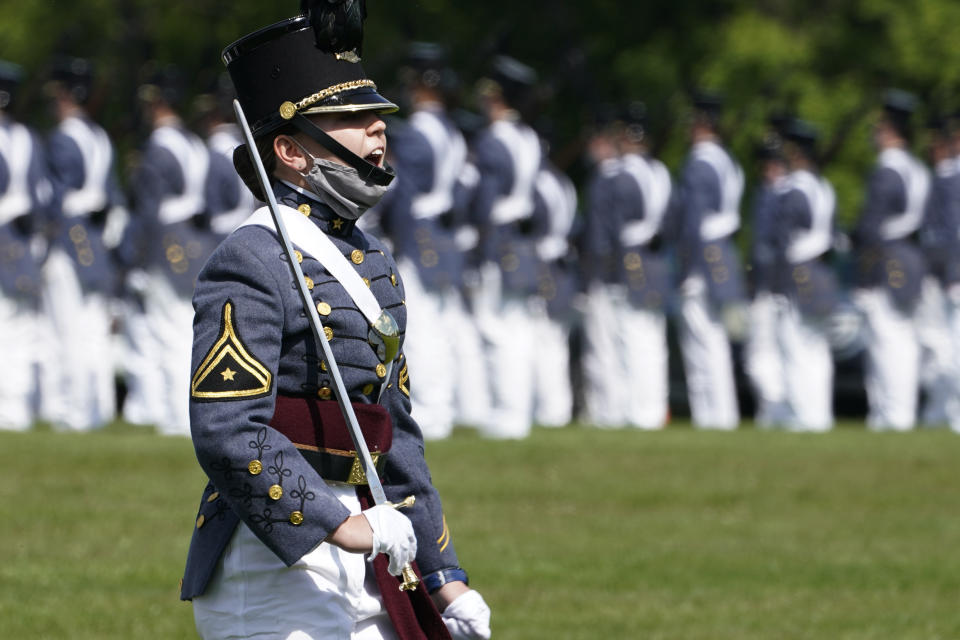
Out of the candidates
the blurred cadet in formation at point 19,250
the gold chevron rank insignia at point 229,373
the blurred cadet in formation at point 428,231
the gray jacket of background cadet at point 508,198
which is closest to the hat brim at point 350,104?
the gold chevron rank insignia at point 229,373

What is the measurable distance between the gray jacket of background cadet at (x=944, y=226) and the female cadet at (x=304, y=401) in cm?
1241

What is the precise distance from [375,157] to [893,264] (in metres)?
12.3

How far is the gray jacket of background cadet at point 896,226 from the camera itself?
51.5 feet

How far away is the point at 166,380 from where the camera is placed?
13703 millimetres

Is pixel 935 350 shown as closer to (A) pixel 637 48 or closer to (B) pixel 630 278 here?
(B) pixel 630 278

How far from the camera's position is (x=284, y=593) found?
3750 millimetres

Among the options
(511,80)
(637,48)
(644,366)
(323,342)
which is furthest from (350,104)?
(637,48)

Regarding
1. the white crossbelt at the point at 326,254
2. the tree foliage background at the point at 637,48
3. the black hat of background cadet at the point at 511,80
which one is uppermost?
the tree foliage background at the point at 637,48

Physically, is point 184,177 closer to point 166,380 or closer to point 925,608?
point 166,380

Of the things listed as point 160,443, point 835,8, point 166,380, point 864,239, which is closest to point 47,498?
point 160,443

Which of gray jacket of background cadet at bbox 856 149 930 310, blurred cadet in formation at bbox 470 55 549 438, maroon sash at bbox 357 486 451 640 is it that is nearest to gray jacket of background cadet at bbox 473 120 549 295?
blurred cadet in formation at bbox 470 55 549 438

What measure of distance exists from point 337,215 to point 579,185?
1580 centimetres

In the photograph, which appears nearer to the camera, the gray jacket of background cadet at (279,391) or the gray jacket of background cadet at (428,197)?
the gray jacket of background cadet at (279,391)

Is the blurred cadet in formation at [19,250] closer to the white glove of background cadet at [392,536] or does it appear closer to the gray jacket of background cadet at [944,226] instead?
the gray jacket of background cadet at [944,226]
